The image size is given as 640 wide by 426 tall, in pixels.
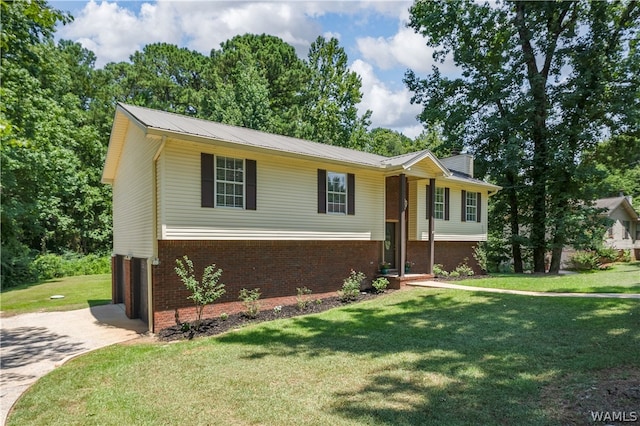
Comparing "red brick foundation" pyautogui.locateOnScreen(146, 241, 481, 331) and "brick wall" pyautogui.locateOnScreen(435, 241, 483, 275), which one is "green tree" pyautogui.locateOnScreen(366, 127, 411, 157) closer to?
"brick wall" pyautogui.locateOnScreen(435, 241, 483, 275)

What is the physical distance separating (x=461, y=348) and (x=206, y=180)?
6.92 m

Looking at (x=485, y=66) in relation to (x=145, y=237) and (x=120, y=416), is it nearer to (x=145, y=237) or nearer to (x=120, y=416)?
(x=145, y=237)

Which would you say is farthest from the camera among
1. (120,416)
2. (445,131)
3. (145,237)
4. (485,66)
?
(445,131)

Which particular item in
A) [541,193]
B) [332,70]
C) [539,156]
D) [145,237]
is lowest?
[145,237]

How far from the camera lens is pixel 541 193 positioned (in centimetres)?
1908

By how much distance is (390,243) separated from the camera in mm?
14812

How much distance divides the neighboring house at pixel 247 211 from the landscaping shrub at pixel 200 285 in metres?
0.24

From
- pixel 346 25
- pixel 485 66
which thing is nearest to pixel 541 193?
pixel 485 66

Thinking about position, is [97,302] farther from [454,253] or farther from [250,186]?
[454,253]

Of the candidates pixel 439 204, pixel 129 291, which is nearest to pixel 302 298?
pixel 129 291

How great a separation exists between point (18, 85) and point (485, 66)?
74.8 ft

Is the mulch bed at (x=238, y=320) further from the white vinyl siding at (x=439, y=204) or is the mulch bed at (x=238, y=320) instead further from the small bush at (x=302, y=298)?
the white vinyl siding at (x=439, y=204)

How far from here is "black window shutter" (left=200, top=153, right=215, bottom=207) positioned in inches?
359

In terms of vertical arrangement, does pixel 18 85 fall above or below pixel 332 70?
below
